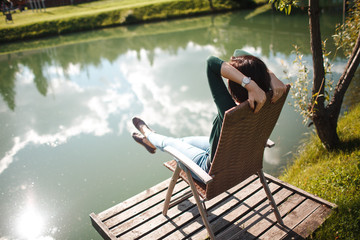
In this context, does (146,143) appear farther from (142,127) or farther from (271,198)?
(271,198)

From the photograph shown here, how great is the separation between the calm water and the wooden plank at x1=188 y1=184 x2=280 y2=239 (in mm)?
1184

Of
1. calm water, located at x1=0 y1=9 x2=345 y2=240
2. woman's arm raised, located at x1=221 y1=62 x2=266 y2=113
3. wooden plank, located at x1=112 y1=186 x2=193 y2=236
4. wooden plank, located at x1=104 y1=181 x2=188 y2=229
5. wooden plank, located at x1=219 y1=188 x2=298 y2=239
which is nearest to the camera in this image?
woman's arm raised, located at x1=221 y1=62 x2=266 y2=113

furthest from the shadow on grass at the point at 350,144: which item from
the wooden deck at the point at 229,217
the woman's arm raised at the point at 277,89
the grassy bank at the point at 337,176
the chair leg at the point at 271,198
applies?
the woman's arm raised at the point at 277,89

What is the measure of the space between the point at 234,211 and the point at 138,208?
0.93 m

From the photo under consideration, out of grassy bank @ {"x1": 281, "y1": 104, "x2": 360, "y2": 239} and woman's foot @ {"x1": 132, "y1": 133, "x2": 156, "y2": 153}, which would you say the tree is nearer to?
grassy bank @ {"x1": 281, "y1": 104, "x2": 360, "y2": 239}

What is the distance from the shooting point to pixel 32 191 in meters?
4.46

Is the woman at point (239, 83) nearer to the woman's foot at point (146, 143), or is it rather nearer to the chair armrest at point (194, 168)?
the chair armrest at point (194, 168)

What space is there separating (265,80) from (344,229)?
1.41m

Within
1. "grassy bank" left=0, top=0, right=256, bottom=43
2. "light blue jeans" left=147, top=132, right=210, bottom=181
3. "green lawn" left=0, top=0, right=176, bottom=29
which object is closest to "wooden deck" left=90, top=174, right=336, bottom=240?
"light blue jeans" left=147, top=132, right=210, bottom=181

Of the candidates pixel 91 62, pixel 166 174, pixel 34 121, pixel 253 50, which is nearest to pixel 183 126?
pixel 166 174

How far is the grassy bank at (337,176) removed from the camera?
2.60 meters

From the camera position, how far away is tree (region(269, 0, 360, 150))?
331 centimetres

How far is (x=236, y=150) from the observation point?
87.3 inches

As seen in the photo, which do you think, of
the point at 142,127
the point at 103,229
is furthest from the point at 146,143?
the point at 103,229
